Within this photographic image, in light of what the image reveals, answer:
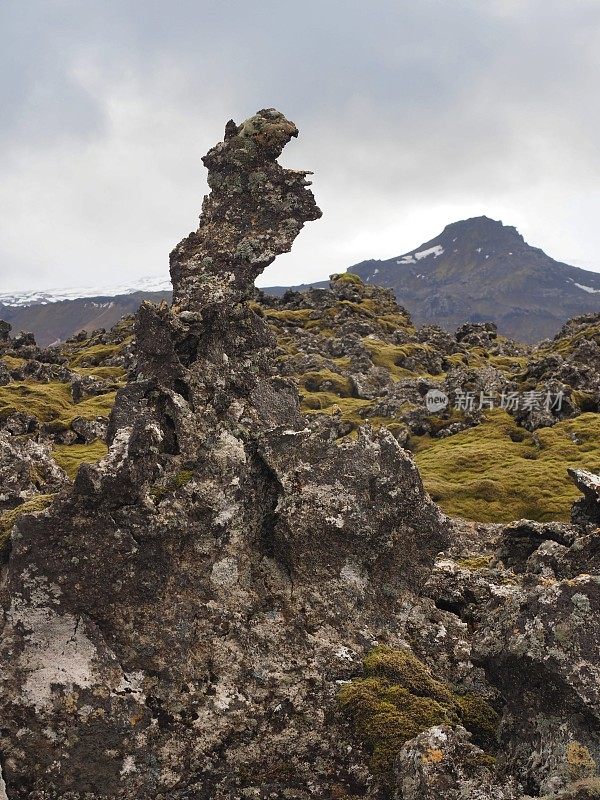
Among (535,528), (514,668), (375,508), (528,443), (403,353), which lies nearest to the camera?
(514,668)

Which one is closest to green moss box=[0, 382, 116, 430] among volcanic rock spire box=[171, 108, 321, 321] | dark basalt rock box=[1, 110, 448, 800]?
volcanic rock spire box=[171, 108, 321, 321]

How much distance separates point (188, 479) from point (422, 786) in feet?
22.6

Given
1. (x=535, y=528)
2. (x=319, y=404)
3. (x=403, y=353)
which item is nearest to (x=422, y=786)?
(x=535, y=528)

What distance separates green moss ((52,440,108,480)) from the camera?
40.2 metres

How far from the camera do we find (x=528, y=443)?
5006 cm

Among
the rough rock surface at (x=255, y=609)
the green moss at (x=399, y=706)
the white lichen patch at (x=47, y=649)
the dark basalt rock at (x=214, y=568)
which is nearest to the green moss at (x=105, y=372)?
the dark basalt rock at (x=214, y=568)

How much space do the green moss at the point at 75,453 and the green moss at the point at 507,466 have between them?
2224cm

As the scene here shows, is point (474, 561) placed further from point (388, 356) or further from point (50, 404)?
point (388, 356)

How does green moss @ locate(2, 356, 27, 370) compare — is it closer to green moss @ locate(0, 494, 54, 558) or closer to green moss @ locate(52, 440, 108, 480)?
green moss @ locate(52, 440, 108, 480)

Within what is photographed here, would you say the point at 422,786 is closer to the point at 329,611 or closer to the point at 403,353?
the point at 329,611

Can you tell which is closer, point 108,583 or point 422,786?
point 422,786

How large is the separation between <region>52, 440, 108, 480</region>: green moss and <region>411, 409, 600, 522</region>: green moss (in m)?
22.2

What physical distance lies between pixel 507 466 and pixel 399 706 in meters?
34.2

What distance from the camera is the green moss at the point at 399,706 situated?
445 inches
